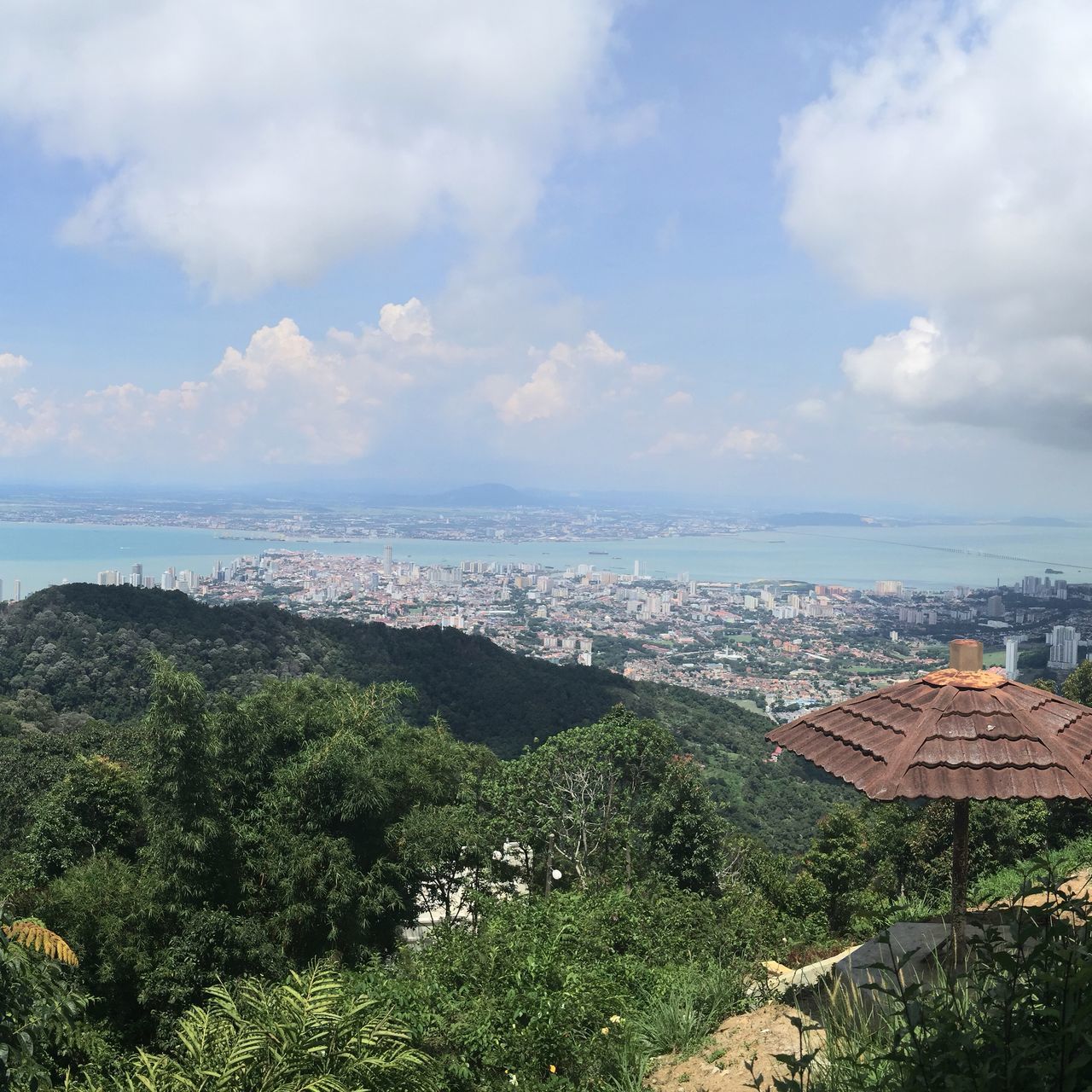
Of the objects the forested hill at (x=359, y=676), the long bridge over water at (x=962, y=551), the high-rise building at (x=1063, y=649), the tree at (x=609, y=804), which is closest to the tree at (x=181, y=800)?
the tree at (x=609, y=804)

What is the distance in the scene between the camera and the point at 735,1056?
11.3 ft

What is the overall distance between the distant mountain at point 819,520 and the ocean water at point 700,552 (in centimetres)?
262

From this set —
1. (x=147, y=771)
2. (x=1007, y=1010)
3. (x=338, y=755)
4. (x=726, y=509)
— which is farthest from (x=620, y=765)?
(x=726, y=509)

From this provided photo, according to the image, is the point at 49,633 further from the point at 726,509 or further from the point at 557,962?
the point at 726,509

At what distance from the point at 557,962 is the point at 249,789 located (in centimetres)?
610

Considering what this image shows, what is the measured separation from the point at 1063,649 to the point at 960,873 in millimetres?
30517

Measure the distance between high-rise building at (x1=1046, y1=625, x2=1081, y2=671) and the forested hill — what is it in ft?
29.6

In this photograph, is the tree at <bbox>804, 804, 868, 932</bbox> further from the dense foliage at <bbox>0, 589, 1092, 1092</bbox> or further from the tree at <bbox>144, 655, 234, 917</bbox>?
the tree at <bbox>144, 655, 234, 917</bbox>

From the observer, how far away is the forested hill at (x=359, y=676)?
2444 cm

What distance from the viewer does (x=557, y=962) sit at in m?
3.72

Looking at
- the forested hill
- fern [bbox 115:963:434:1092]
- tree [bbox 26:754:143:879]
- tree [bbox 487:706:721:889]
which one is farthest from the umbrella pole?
the forested hill

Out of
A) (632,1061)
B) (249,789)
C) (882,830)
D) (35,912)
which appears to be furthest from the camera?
(882,830)

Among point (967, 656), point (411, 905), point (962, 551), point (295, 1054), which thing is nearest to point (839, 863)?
point (411, 905)

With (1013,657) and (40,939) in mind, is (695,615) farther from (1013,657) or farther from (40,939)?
(40,939)
